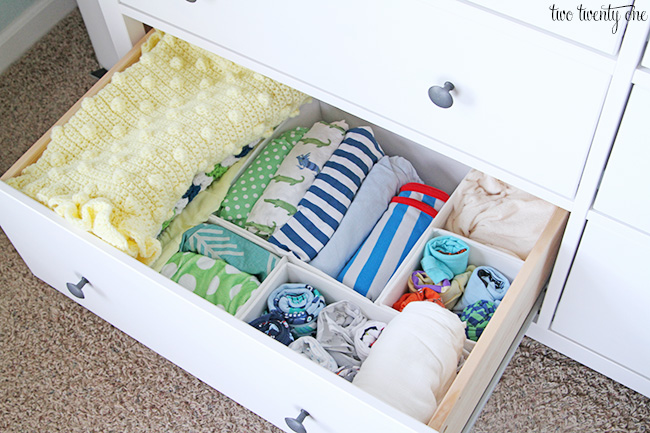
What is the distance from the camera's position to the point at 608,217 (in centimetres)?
91

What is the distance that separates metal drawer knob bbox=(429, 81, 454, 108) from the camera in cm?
88

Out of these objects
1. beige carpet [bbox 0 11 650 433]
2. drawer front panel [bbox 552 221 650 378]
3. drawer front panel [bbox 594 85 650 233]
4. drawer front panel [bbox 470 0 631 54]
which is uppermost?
drawer front panel [bbox 470 0 631 54]

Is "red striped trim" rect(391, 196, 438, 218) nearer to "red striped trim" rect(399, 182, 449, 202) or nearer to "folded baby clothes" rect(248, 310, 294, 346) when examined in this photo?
"red striped trim" rect(399, 182, 449, 202)

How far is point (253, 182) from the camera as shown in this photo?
4.24 ft

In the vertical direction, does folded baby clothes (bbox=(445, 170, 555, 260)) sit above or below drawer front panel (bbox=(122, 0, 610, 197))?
above

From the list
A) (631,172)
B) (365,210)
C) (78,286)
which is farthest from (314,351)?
(631,172)

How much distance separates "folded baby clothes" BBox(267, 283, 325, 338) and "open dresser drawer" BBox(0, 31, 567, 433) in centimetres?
2

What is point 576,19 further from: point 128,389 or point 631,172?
point 128,389

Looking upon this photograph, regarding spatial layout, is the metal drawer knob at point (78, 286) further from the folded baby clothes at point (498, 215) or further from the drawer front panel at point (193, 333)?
the folded baby clothes at point (498, 215)

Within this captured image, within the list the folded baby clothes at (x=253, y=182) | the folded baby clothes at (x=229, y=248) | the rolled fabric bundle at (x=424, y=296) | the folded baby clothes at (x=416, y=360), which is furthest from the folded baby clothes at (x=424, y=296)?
the folded baby clothes at (x=253, y=182)

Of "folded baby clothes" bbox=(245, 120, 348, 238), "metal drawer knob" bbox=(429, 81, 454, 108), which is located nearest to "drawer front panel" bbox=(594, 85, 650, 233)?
"metal drawer knob" bbox=(429, 81, 454, 108)

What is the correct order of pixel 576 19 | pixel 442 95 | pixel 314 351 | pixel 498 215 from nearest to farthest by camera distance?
pixel 576 19 < pixel 442 95 < pixel 314 351 < pixel 498 215

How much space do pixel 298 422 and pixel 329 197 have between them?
0.42m

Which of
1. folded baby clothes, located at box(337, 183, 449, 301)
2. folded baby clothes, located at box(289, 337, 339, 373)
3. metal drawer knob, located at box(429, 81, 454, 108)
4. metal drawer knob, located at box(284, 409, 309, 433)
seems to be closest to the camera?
metal drawer knob, located at box(429, 81, 454, 108)
